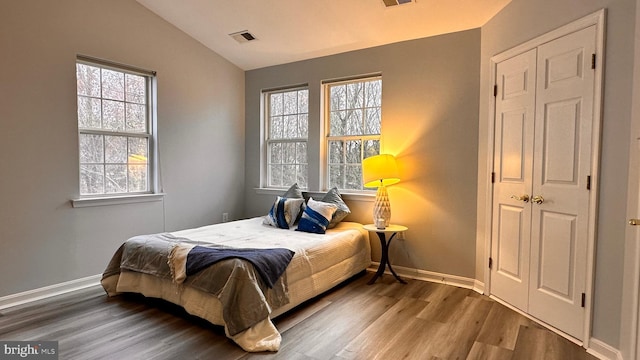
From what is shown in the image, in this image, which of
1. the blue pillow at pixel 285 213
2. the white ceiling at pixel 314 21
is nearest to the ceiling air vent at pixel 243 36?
the white ceiling at pixel 314 21

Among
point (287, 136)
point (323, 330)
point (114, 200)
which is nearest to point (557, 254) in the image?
point (323, 330)

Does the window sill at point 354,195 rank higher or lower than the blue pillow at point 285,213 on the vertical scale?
higher

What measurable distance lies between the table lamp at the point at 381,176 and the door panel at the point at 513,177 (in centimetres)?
94

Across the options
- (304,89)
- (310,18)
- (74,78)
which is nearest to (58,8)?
(74,78)

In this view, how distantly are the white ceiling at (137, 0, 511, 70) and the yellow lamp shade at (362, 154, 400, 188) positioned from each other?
1.30 m

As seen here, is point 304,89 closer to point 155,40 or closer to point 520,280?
point 155,40

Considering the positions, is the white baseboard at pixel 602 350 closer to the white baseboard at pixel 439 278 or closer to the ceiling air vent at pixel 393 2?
the white baseboard at pixel 439 278

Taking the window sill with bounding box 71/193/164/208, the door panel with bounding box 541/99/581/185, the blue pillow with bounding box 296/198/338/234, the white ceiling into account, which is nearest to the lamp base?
the blue pillow with bounding box 296/198/338/234

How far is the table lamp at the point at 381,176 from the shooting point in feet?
11.3

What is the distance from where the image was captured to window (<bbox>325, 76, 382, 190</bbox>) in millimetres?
3969

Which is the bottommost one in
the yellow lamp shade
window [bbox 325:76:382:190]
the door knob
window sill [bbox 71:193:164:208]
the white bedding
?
the white bedding

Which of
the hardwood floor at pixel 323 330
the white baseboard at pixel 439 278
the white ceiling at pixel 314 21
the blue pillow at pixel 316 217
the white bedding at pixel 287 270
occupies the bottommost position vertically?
the hardwood floor at pixel 323 330

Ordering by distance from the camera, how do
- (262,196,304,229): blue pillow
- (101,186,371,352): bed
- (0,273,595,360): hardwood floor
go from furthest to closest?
(262,196,304,229): blue pillow, (101,186,371,352): bed, (0,273,595,360): hardwood floor

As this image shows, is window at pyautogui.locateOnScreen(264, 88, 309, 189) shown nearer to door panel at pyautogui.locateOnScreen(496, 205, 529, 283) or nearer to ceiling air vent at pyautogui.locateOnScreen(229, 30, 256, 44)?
ceiling air vent at pyautogui.locateOnScreen(229, 30, 256, 44)
